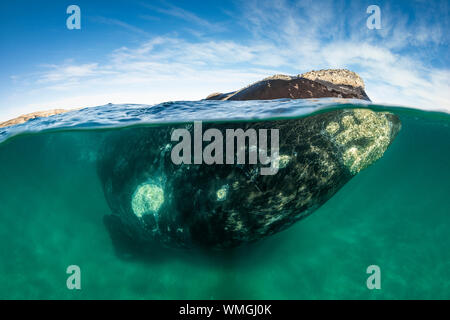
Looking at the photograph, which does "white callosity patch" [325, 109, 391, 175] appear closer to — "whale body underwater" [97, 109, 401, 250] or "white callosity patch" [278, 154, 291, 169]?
"whale body underwater" [97, 109, 401, 250]

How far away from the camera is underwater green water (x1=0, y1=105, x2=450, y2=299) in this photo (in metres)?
5.95

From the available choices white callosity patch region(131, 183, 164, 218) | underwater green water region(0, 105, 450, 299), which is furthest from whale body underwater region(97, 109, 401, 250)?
underwater green water region(0, 105, 450, 299)

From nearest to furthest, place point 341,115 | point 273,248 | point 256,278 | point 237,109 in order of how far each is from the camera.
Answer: point 341,115, point 256,278, point 237,109, point 273,248

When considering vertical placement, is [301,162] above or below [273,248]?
above

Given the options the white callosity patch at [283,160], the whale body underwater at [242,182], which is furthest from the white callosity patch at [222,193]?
the white callosity patch at [283,160]

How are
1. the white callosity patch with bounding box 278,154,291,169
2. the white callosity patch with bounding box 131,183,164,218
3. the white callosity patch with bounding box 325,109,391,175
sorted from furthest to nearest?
the white callosity patch with bounding box 131,183,164,218
the white callosity patch with bounding box 325,109,391,175
the white callosity patch with bounding box 278,154,291,169

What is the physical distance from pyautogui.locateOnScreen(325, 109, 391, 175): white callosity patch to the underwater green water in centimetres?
353

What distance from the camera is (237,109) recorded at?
21.6 ft

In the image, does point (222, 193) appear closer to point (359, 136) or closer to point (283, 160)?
point (283, 160)

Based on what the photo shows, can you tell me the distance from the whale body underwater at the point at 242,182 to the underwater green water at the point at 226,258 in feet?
4.33

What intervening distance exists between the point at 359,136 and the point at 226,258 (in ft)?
17.6
